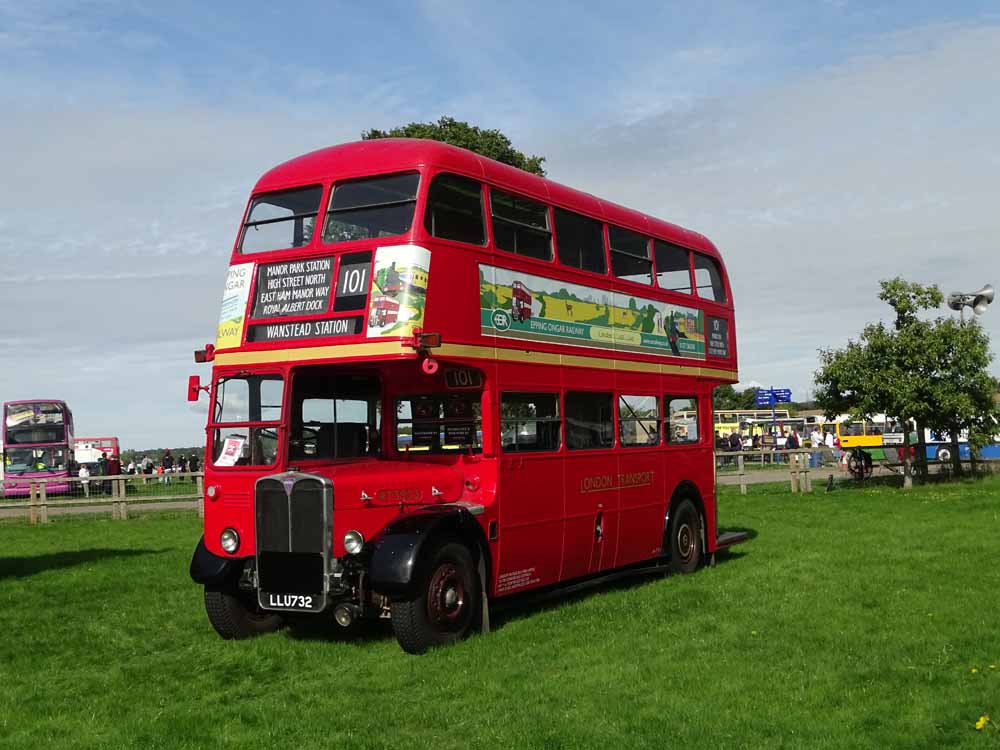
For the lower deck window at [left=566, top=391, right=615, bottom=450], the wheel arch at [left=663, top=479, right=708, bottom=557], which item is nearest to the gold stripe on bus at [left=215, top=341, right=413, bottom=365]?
the lower deck window at [left=566, top=391, right=615, bottom=450]

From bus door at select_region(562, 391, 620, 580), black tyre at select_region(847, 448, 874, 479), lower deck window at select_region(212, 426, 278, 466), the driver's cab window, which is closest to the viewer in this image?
lower deck window at select_region(212, 426, 278, 466)

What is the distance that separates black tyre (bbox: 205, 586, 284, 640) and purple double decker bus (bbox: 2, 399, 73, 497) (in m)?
38.7

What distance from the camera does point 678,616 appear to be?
11.0 metres

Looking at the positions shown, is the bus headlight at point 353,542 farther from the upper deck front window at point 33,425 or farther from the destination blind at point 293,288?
the upper deck front window at point 33,425

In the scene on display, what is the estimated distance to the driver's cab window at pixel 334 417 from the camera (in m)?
10.7

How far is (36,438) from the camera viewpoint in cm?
4725

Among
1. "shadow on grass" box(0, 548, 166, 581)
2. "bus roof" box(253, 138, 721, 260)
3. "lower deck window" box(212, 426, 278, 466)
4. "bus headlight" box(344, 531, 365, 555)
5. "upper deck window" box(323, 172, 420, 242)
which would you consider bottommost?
"shadow on grass" box(0, 548, 166, 581)

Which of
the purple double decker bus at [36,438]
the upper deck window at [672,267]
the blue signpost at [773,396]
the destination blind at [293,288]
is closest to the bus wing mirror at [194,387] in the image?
the destination blind at [293,288]

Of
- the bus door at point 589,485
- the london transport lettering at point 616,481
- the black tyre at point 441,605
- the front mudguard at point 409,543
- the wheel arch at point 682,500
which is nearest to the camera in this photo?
the front mudguard at point 409,543

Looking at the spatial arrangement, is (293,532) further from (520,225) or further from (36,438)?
(36,438)

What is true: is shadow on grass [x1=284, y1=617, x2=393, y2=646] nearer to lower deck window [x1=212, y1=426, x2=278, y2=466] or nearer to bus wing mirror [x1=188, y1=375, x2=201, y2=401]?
lower deck window [x1=212, y1=426, x2=278, y2=466]

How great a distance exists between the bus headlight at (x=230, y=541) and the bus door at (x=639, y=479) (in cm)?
464

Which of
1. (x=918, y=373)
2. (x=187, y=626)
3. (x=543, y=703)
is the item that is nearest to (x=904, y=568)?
(x=543, y=703)

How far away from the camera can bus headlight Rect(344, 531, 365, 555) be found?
386 inches
